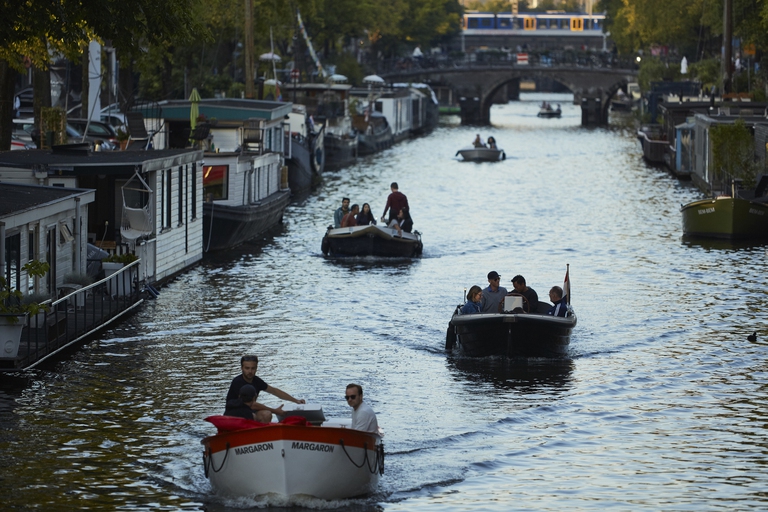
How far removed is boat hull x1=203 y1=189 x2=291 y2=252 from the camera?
38.6 meters

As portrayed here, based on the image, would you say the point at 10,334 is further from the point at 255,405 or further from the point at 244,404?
the point at 255,405

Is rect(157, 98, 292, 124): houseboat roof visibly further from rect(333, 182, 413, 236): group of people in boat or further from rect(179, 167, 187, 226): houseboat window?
rect(179, 167, 187, 226): houseboat window

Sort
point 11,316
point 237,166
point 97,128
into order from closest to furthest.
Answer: point 11,316 → point 237,166 → point 97,128

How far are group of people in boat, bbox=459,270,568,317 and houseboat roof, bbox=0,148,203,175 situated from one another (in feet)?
30.7

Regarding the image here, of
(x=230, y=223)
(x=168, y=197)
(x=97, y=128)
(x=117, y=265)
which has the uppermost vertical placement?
(x=97, y=128)

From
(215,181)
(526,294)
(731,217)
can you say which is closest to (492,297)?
(526,294)

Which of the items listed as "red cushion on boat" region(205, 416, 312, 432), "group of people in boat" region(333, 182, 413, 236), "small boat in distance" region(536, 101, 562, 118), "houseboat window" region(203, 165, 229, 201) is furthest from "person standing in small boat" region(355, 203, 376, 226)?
"small boat in distance" region(536, 101, 562, 118)

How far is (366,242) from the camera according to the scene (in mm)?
37969

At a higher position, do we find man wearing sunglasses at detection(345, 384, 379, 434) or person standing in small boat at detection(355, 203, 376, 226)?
person standing in small boat at detection(355, 203, 376, 226)

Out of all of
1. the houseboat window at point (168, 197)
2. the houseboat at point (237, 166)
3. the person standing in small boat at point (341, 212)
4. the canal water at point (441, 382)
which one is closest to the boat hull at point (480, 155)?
the houseboat at point (237, 166)

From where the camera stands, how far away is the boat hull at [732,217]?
136 feet

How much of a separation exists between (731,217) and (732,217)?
0.03m

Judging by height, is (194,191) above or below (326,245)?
above

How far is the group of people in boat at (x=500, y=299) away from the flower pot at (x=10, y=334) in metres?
7.71
